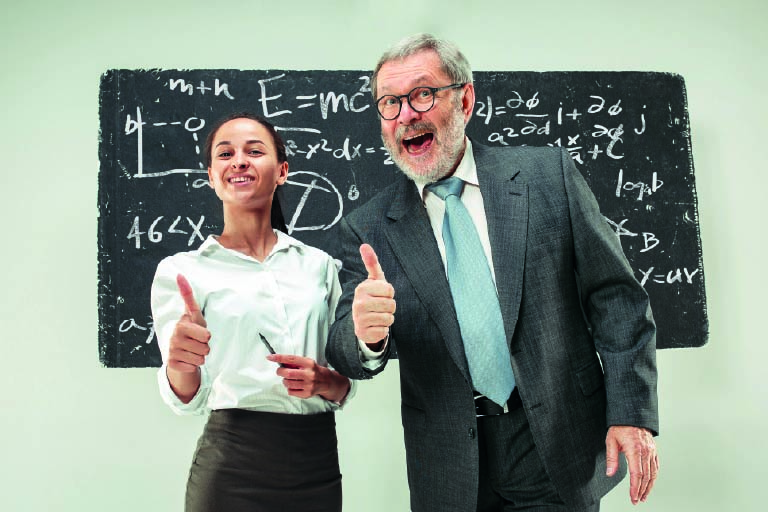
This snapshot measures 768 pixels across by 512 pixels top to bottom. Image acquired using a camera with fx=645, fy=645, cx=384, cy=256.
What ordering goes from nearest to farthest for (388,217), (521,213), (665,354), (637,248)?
(521,213)
(388,217)
(637,248)
(665,354)

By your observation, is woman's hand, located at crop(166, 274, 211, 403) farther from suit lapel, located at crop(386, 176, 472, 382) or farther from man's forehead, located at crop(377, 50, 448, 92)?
man's forehead, located at crop(377, 50, 448, 92)

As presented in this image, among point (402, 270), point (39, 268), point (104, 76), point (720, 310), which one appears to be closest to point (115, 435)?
point (39, 268)

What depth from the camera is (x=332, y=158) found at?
2.14m

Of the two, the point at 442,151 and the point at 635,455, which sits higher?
the point at 442,151

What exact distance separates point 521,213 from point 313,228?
938 mm

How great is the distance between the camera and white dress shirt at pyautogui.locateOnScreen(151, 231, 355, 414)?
53.5 inches

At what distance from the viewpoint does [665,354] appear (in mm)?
2361

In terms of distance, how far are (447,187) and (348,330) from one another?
1.30ft

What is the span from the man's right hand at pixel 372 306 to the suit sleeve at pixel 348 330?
0.08 meters

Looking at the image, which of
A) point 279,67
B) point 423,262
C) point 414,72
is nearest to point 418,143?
point 414,72

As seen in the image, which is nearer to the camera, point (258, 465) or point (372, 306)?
point (372, 306)

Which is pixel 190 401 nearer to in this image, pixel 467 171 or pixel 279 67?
pixel 467 171

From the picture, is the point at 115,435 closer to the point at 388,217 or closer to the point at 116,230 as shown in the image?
the point at 116,230

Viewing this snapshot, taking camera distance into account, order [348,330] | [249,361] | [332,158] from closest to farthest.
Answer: [348,330] < [249,361] < [332,158]
